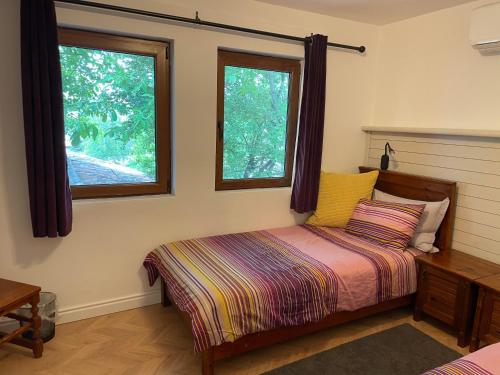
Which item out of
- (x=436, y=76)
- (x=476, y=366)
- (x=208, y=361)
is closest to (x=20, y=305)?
(x=208, y=361)

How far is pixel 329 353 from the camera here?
2240 mm

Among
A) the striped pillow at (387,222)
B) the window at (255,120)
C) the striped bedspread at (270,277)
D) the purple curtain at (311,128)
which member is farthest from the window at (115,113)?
the striped pillow at (387,222)

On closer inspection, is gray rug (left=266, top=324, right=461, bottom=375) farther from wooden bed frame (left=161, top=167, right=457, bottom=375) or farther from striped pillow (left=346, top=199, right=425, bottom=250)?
striped pillow (left=346, top=199, right=425, bottom=250)

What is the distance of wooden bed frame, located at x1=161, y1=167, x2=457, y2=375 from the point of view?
1.97 metres

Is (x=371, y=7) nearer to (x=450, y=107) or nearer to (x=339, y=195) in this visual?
(x=450, y=107)

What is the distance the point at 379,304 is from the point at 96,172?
214 cm

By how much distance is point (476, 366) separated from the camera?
4.38 feet

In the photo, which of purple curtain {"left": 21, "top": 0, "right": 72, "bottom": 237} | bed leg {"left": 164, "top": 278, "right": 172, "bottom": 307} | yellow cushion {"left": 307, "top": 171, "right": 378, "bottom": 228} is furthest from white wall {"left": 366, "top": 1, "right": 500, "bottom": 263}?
purple curtain {"left": 21, "top": 0, "right": 72, "bottom": 237}

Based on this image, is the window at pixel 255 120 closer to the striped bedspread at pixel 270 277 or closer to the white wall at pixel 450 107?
the striped bedspread at pixel 270 277

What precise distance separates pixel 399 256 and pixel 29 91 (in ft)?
8.30

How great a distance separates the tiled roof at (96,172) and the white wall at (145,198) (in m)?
0.16

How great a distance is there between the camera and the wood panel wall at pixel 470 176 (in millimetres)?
2520

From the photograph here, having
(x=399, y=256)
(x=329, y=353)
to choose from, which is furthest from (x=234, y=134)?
(x=329, y=353)

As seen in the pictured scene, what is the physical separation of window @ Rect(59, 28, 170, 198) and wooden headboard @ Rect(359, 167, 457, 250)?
6.09 feet
